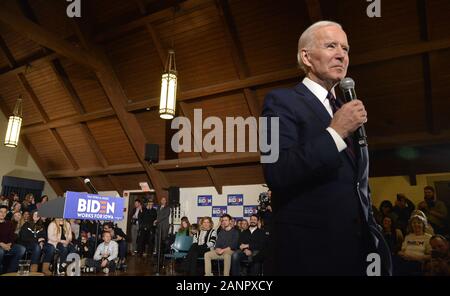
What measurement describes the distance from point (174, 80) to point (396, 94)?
3.81 m

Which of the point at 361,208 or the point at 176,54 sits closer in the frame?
the point at 361,208

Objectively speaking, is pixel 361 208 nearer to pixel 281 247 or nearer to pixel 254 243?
pixel 281 247

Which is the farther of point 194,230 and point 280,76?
point 194,230

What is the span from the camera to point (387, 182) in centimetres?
680

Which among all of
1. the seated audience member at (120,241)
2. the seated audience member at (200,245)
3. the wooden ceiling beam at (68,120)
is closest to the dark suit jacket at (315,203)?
the seated audience member at (200,245)

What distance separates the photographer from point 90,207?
4727 millimetres

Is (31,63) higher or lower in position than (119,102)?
higher

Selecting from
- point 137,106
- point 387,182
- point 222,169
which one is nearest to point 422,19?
point 387,182

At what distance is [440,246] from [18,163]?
38.3ft

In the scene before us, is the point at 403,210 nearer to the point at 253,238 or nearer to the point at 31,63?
the point at 253,238

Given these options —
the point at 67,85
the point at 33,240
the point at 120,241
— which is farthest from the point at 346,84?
the point at 67,85

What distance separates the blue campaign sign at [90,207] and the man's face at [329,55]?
4109mm

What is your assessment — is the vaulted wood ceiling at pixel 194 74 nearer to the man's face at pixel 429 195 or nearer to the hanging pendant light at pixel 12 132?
the man's face at pixel 429 195
